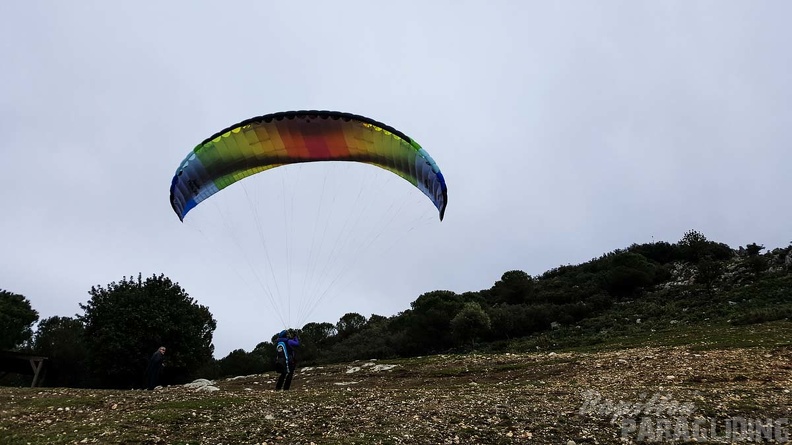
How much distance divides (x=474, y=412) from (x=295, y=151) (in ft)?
39.6

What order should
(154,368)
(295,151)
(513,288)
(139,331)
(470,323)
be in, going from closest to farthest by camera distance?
(154,368)
(295,151)
(139,331)
(470,323)
(513,288)

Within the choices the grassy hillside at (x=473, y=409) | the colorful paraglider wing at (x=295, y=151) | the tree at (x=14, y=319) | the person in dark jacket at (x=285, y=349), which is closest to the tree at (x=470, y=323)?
the grassy hillside at (x=473, y=409)

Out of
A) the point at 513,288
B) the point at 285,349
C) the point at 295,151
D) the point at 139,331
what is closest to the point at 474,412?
the point at 285,349

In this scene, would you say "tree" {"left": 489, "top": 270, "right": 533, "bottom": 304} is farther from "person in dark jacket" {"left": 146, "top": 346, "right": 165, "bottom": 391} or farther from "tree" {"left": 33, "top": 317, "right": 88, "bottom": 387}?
"person in dark jacket" {"left": 146, "top": 346, "right": 165, "bottom": 391}

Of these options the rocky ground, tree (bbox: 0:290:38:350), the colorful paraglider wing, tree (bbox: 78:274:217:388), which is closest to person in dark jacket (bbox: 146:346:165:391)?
the rocky ground

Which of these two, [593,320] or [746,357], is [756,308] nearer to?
[593,320]

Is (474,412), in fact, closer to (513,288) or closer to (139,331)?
(139,331)

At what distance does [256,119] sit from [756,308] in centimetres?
2750

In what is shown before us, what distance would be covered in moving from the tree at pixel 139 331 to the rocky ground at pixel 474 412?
48.7ft

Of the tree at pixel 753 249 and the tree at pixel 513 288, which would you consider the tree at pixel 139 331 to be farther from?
the tree at pixel 753 249

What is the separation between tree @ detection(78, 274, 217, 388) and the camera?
31.7 m

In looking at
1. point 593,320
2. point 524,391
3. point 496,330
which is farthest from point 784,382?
point 496,330

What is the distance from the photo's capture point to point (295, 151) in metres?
20.4

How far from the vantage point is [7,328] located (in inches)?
1564
